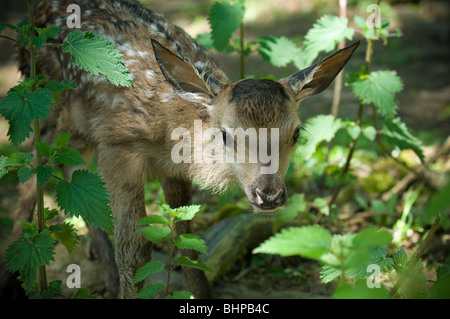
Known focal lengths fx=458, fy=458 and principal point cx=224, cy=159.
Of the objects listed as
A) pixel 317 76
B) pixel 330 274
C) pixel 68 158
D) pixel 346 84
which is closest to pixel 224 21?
pixel 317 76

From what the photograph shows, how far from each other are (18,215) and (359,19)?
3835 mm

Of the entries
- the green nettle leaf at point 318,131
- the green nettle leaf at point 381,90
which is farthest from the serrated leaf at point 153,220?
the green nettle leaf at point 381,90

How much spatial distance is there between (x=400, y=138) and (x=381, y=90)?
0.54 meters

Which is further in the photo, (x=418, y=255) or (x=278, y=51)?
(x=278, y=51)

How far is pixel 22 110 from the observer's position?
285cm

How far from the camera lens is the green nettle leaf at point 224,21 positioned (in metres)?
4.32

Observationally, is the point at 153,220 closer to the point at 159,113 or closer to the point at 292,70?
the point at 159,113

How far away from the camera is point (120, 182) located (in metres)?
3.98

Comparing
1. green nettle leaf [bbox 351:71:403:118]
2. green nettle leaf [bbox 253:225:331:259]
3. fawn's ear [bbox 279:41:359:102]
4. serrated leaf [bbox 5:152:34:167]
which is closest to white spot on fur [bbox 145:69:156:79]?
fawn's ear [bbox 279:41:359:102]

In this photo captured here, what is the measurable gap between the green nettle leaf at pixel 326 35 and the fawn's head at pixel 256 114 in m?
0.34

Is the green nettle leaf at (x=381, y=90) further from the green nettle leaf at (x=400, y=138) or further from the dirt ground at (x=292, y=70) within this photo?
the dirt ground at (x=292, y=70)

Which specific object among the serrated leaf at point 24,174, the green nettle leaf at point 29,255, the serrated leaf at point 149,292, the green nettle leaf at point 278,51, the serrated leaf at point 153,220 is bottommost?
the serrated leaf at point 149,292

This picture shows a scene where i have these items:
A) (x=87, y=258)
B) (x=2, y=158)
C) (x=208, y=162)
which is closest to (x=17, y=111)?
(x=2, y=158)

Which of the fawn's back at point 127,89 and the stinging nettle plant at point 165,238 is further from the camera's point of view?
the fawn's back at point 127,89
